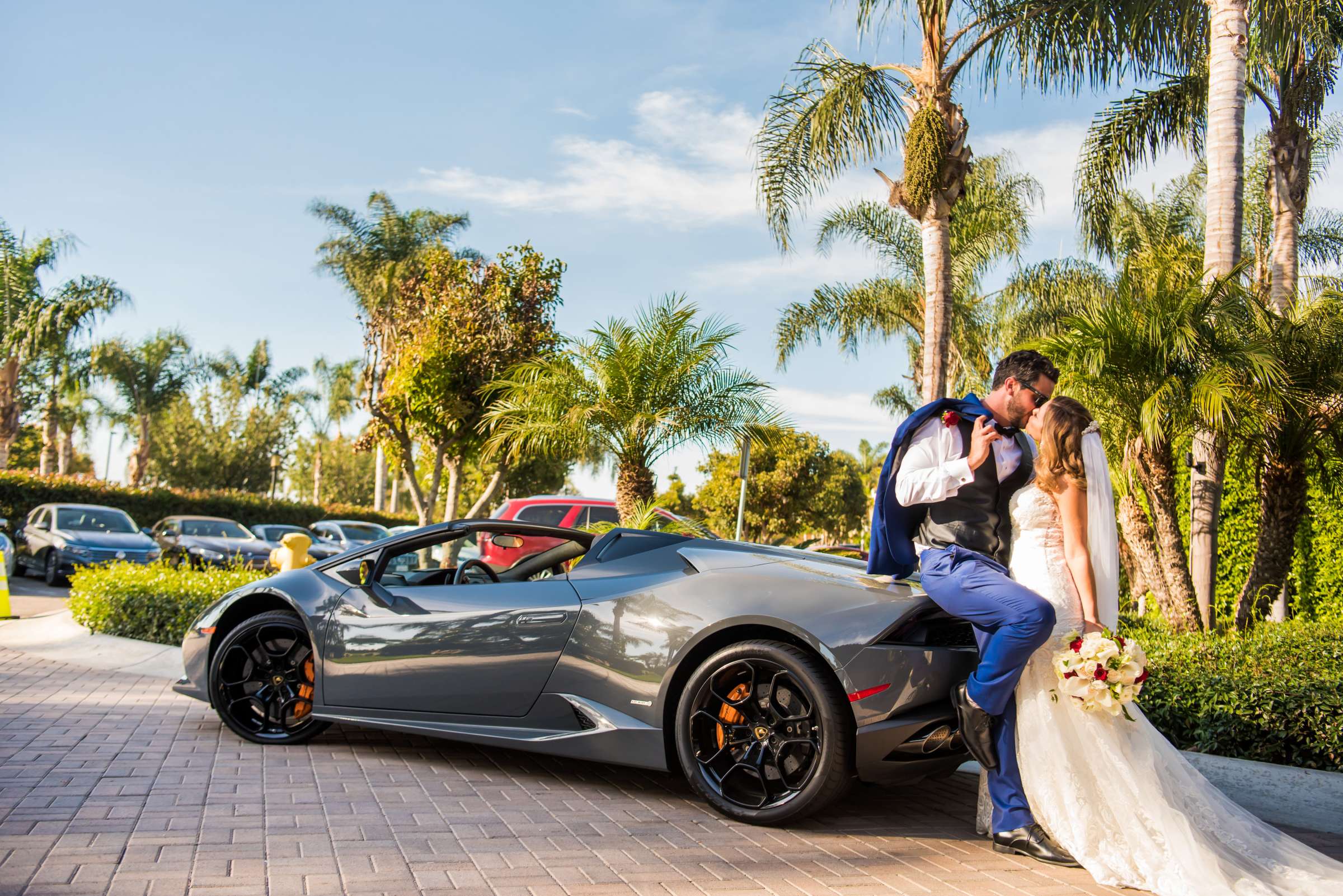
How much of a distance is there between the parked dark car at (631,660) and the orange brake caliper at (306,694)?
0.01 metres

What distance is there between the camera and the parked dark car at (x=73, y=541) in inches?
684

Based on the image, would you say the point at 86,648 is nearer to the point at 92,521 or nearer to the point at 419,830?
the point at 419,830

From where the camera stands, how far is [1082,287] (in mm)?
21266

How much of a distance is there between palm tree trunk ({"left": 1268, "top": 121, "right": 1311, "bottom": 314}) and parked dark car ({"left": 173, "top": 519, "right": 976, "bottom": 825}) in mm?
11212

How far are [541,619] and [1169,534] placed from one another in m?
6.33

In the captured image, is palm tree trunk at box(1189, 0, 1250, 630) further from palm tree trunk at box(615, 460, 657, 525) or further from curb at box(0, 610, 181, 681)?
curb at box(0, 610, 181, 681)

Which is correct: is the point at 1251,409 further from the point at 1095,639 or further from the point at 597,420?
the point at 597,420

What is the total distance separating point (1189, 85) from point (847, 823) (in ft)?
37.0

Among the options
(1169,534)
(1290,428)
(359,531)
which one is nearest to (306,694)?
(1169,534)

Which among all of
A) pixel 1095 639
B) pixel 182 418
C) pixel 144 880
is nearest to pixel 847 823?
pixel 1095 639

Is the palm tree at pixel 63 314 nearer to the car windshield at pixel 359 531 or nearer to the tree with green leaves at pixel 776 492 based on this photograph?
the car windshield at pixel 359 531

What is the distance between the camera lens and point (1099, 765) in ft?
12.6

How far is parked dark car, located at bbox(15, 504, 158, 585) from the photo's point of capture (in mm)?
17375

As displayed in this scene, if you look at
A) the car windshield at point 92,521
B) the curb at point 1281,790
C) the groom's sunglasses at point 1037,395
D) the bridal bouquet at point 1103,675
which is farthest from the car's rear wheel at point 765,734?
the car windshield at point 92,521
